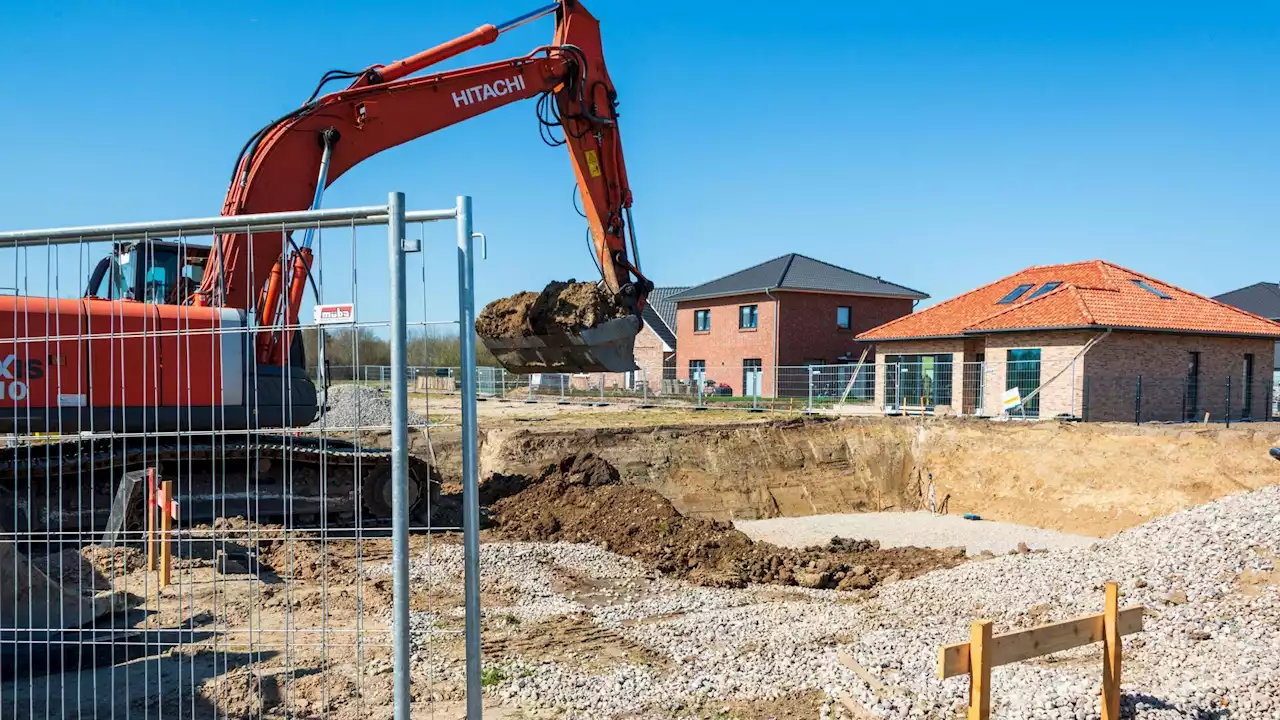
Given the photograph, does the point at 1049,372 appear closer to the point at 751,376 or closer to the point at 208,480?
the point at 751,376

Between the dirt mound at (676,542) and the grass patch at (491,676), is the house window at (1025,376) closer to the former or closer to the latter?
the dirt mound at (676,542)

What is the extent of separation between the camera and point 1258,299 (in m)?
40.1

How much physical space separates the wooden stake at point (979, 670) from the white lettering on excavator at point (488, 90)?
8300 mm

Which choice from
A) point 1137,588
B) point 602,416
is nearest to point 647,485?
point 602,416

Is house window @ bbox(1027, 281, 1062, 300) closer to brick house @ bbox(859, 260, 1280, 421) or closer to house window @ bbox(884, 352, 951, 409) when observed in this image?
brick house @ bbox(859, 260, 1280, 421)

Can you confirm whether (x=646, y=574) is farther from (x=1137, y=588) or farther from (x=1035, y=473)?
(x=1035, y=473)

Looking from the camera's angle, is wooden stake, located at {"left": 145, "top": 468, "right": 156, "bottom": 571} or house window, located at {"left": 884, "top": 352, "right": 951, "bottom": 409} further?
house window, located at {"left": 884, "top": 352, "right": 951, "bottom": 409}

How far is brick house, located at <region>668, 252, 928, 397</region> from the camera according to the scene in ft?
111

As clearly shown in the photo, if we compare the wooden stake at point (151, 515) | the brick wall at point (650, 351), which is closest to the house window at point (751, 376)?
the brick wall at point (650, 351)

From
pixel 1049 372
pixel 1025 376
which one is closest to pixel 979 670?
pixel 1049 372

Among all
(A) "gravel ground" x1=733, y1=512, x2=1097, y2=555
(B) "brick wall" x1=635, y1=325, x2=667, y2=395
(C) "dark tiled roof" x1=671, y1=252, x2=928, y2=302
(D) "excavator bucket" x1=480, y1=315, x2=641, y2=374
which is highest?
(C) "dark tiled roof" x1=671, y1=252, x2=928, y2=302

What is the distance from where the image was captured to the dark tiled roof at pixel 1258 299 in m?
38.6

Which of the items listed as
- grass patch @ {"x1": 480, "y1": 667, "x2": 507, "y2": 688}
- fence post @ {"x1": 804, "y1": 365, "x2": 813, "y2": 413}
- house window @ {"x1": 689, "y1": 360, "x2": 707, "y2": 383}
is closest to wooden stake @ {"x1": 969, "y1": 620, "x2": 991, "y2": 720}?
grass patch @ {"x1": 480, "y1": 667, "x2": 507, "y2": 688}

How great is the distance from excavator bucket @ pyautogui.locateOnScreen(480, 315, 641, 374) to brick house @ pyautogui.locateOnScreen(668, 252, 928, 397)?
2174cm
